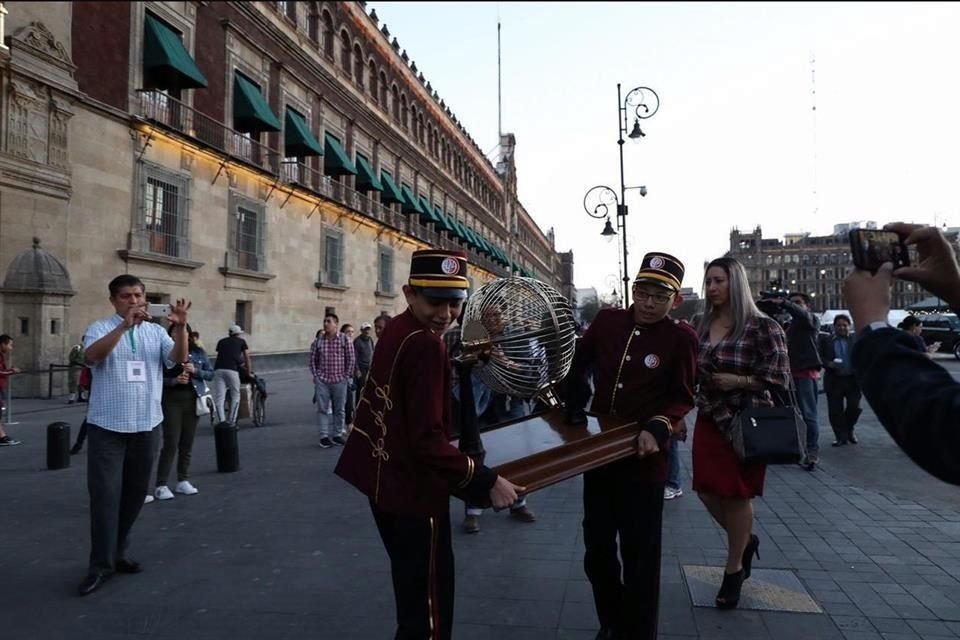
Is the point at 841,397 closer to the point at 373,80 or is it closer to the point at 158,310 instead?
the point at 158,310

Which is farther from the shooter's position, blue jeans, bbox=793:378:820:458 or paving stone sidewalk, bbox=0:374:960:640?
blue jeans, bbox=793:378:820:458

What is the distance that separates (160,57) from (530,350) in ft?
61.2

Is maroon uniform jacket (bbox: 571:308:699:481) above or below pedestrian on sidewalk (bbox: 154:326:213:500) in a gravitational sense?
above

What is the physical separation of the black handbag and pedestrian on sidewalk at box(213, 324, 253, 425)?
8940 mm

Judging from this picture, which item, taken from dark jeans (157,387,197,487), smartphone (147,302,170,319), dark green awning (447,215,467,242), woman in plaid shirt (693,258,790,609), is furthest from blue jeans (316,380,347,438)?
dark green awning (447,215,467,242)

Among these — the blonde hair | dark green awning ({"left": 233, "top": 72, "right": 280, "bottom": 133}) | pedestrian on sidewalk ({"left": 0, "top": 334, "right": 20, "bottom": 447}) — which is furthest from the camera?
dark green awning ({"left": 233, "top": 72, "right": 280, "bottom": 133})

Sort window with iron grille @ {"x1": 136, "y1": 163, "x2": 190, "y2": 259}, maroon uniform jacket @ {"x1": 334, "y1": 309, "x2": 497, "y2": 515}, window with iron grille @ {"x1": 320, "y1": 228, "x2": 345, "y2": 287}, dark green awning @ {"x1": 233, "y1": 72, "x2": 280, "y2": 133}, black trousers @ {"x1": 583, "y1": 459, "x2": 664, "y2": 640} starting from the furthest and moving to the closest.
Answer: window with iron grille @ {"x1": 320, "y1": 228, "x2": 345, "y2": 287}, dark green awning @ {"x1": 233, "y1": 72, "x2": 280, "y2": 133}, window with iron grille @ {"x1": 136, "y1": 163, "x2": 190, "y2": 259}, black trousers @ {"x1": 583, "y1": 459, "x2": 664, "y2": 640}, maroon uniform jacket @ {"x1": 334, "y1": 309, "x2": 497, "y2": 515}

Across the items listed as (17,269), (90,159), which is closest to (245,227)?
(90,159)

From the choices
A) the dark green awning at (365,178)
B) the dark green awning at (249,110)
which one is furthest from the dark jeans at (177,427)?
the dark green awning at (365,178)

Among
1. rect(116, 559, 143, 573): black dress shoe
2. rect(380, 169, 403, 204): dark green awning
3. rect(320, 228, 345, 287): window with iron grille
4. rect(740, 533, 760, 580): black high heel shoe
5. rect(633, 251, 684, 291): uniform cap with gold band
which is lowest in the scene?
rect(116, 559, 143, 573): black dress shoe

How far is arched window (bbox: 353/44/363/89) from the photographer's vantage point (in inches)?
1245

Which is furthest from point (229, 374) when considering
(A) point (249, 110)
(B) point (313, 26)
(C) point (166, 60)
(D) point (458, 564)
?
(B) point (313, 26)

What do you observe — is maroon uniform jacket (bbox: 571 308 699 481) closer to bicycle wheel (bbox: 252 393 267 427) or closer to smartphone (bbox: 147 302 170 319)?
smartphone (bbox: 147 302 170 319)

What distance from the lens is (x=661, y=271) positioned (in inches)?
119
